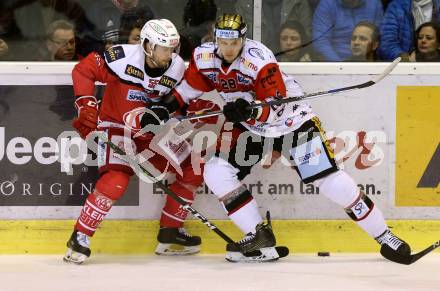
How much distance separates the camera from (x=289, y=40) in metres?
5.58

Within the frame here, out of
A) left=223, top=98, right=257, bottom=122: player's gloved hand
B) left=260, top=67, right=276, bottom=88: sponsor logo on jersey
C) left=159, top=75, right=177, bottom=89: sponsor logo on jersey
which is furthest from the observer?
left=159, top=75, right=177, bottom=89: sponsor logo on jersey

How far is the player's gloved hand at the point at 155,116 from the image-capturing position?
17.3ft

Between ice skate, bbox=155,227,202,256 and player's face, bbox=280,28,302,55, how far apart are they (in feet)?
3.49

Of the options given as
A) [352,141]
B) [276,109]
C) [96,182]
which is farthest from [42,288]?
[352,141]

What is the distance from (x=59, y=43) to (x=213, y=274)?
4.83 feet

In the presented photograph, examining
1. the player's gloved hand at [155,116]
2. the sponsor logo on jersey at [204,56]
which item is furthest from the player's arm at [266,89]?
the player's gloved hand at [155,116]

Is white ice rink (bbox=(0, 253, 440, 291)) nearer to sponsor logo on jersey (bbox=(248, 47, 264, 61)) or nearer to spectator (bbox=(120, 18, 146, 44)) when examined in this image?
sponsor logo on jersey (bbox=(248, 47, 264, 61))

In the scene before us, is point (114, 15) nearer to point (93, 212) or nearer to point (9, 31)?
point (9, 31)

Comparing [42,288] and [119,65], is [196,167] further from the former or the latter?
[42,288]

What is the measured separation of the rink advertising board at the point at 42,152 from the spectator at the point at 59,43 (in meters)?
0.16

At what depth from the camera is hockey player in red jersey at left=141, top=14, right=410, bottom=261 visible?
5.15 m

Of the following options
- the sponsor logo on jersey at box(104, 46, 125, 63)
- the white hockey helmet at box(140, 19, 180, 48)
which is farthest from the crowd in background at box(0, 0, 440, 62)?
the white hockey helmet at box(140, 19, 180, 48)

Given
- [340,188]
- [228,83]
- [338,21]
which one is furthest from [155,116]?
[338,21]

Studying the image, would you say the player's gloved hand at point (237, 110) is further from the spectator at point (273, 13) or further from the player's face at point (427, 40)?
the player's face at point (427, 40)
